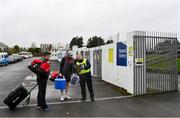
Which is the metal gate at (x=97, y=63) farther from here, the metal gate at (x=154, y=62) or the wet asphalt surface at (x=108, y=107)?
the wet asphalt surface at (x=108, y=107)

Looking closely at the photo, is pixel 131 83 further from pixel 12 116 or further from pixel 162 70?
pixel 12 116

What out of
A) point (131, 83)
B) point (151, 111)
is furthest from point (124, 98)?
point (151, 111)

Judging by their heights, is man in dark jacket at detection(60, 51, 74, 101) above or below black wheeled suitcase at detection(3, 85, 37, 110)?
above

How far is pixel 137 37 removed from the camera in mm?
10875

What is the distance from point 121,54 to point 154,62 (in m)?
1.98

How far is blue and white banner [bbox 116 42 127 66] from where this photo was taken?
1216 cm

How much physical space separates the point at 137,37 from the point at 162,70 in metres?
1.88

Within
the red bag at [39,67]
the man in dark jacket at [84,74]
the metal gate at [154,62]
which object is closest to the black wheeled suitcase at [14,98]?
the red bag at [39,67]

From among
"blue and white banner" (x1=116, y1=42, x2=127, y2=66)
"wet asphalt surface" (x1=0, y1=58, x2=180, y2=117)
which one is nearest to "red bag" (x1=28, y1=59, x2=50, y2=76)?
"wet asphalt surface" (x1=0, y1=58, x2=180, y2=117)

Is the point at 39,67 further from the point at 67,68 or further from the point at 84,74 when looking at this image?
the point at 84,74

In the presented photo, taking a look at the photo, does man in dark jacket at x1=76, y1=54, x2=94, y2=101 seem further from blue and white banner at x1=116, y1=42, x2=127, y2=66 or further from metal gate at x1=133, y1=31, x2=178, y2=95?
blue and white banner at x1=116, y1=42, x2=127, y2=66

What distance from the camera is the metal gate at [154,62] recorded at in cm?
1089

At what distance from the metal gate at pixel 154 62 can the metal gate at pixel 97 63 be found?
666cm

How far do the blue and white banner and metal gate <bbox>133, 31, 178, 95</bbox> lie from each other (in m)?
1.20
